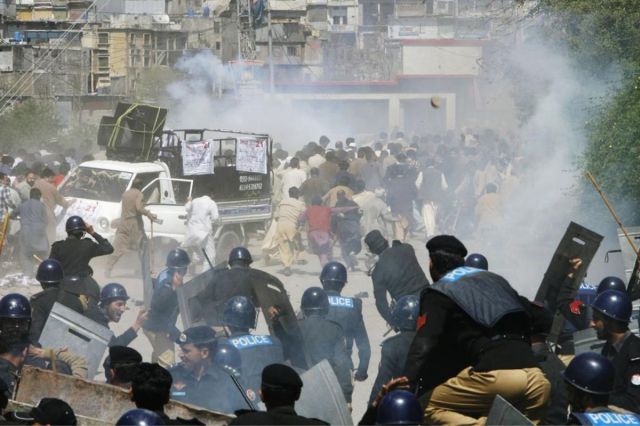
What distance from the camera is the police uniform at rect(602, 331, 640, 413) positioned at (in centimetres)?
607

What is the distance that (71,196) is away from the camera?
18.1 meters

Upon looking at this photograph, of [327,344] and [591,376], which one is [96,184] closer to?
[327,344]

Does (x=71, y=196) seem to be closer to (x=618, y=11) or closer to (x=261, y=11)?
(x=618, y=11)

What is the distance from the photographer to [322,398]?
5.57 m

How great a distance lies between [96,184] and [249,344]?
11.1 m

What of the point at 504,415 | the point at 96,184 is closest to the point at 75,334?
the point at 504,415

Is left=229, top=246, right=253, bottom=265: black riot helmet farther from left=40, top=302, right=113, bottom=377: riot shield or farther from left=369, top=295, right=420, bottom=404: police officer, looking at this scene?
left=369, top=295, right=420, bottom=404: police officer

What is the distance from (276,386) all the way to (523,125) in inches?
1105

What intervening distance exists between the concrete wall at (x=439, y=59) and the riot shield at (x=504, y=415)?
197 ft

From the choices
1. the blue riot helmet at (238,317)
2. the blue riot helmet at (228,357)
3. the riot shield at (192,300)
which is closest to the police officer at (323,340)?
the blue riot helmet at (238,317)

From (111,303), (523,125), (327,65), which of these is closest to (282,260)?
(111,303)

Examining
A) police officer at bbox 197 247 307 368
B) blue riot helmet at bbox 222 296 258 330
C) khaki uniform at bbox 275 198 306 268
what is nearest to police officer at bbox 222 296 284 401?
blue riot helmet at bbox 222 296 258 330

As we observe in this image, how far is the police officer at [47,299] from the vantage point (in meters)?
8.27

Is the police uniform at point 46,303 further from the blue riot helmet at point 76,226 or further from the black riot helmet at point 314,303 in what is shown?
the blue riot helmet at point 76,226
